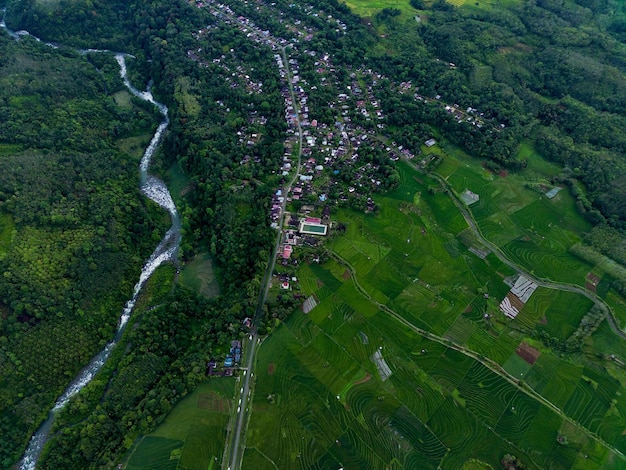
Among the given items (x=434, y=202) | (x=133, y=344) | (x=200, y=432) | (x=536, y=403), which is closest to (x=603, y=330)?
(x=536, y=403)

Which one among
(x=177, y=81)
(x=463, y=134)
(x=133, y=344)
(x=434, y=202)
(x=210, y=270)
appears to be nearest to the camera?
(x=133, y=344)

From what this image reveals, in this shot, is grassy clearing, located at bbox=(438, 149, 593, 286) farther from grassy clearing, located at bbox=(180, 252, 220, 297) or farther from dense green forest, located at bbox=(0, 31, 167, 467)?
dense green forest, located at bbox=(0, 31, 167, 467)

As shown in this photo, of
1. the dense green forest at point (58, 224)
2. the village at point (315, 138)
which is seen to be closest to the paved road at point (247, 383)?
the village at point (315, 138)

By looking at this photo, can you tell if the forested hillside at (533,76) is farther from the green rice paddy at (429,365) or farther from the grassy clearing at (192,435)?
the grassy clearing at (192,435)

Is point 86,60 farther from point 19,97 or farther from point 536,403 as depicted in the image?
point 536,403

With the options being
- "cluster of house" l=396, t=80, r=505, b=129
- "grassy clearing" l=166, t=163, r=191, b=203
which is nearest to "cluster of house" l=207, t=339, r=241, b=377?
"grassy clearing" l=166, t=163, r=191, b=203
